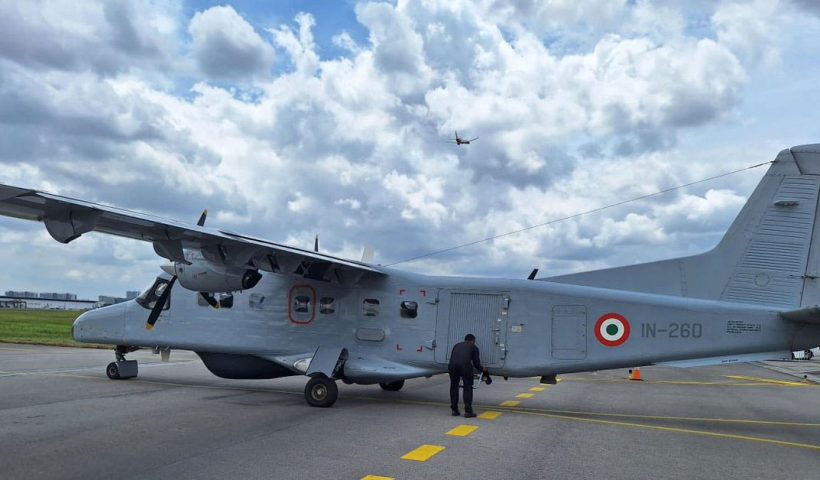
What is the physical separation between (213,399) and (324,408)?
276cm

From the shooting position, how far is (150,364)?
72.7 feet

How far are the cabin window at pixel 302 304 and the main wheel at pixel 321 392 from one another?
178cm

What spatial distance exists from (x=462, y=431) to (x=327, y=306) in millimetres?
5070

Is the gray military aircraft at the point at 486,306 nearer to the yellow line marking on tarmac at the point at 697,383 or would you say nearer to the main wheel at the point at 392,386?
the main wheel at the point at 392,386

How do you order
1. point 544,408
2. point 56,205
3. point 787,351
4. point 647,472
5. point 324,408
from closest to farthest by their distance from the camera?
1. point 647,472
2. point 56,205
3. point 787,351
4. point 324,408
5. point 544,408

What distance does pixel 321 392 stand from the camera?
12.4 m

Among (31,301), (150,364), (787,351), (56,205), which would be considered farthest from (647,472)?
(31,301)

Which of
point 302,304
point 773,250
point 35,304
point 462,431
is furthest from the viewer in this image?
point 35,304

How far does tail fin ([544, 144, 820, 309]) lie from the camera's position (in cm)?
1135

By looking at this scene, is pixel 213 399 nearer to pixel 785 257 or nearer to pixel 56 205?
pixel 56 205

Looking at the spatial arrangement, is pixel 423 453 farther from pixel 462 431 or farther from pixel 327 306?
pixel 327 306

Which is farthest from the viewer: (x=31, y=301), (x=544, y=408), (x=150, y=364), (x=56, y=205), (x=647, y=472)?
(x=31, y=301)

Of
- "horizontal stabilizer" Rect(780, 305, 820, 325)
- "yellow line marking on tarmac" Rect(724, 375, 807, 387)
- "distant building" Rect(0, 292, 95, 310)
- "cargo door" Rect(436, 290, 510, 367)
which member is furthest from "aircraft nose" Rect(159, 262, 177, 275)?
"distant building" Rect(0, 292, 95, 310)

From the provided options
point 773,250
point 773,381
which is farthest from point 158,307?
point 773,381
